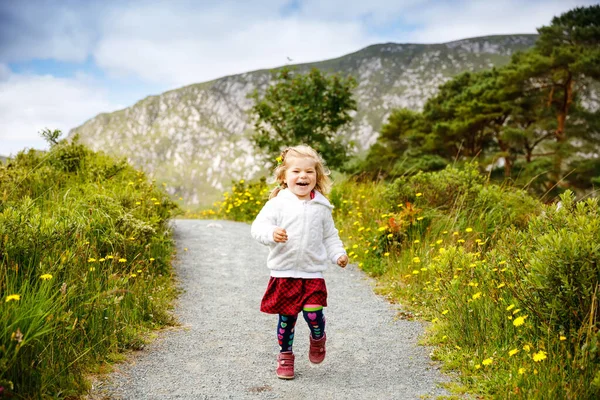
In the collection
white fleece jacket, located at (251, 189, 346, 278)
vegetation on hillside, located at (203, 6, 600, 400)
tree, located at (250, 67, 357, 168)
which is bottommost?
vegetation on hillside, located at (203, 6, 600, 400)

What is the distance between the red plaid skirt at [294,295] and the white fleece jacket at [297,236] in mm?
57

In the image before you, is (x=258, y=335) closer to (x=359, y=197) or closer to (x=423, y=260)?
(x=423, y=260)

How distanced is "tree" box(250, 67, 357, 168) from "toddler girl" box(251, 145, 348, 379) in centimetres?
1332

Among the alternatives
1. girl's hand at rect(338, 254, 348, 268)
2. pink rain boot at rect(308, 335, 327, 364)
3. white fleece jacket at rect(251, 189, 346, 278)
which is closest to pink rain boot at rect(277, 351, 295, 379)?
pink rain boot at rect(308, 335, 327, 364)

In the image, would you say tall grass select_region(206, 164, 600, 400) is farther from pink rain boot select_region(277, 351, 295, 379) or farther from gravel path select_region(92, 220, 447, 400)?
pink rain boot select_region(277, 351, 295, 379)

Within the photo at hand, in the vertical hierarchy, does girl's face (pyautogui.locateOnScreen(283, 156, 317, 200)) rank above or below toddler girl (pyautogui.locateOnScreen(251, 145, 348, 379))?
above

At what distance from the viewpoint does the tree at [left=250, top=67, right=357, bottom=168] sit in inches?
692

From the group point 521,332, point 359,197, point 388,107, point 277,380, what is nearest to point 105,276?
point 277,380

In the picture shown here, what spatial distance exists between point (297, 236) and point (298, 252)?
128mm

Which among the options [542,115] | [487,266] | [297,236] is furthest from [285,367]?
[542,115]

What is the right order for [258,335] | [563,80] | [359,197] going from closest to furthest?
[258,335] → [359,197] → [563,80]

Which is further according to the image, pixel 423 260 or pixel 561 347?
pixel 423 260

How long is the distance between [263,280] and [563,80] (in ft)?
76.3

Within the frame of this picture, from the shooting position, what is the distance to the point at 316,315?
3.78m
